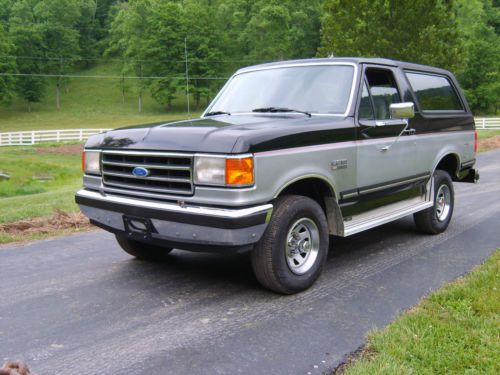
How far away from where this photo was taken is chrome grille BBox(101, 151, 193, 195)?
4.24 m

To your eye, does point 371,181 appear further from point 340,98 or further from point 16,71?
point 16,71

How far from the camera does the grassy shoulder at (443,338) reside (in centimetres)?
325

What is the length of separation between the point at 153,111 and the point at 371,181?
65.4 meters

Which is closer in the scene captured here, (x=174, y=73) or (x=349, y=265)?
(x=349, y=265)

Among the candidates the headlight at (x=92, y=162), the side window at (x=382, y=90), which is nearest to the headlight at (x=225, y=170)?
the headlight at (x=92, y=162)

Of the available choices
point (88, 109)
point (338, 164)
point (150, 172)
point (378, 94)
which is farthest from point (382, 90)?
point (88, 109)

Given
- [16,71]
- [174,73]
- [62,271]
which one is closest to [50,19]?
[16,71]

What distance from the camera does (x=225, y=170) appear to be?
4.00m

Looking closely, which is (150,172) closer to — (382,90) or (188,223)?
(188,223)

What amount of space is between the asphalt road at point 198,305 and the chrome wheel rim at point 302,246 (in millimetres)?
273

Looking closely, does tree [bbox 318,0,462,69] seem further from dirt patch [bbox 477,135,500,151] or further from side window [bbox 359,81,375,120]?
side window [bbox 359,81,375,120]

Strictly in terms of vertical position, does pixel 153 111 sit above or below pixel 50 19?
below

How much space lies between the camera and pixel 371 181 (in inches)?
211

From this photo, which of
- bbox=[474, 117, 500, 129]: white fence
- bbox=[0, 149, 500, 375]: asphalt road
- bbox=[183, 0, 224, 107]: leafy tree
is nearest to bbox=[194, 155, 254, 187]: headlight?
bbox=[0, 149, 500, 375]: asphalt road
